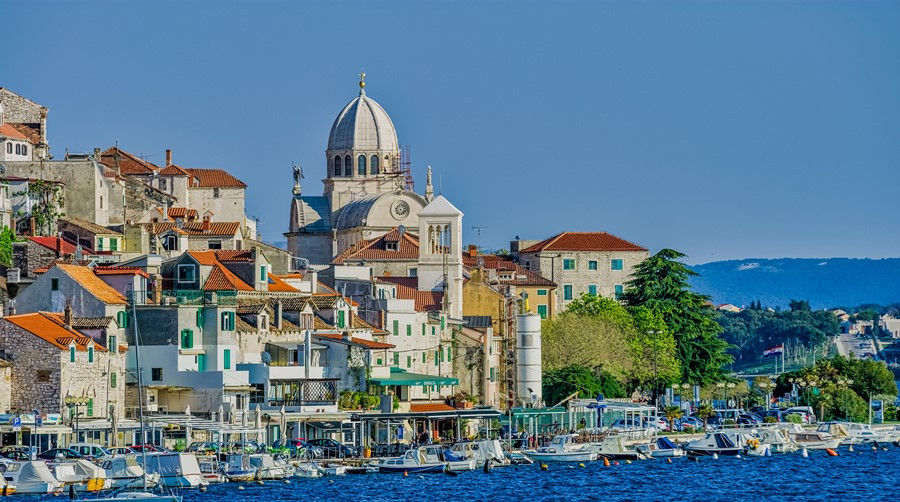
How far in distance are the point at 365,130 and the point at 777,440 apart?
228 feet

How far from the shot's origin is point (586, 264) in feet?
514

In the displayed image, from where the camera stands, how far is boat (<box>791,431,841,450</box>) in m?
111

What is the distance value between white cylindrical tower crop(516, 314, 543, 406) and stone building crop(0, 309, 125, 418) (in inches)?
1485

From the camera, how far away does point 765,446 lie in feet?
348

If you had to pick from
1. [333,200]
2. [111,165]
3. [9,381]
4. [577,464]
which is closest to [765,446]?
[577,464]

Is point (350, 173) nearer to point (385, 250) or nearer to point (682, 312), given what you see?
point (385, 250)

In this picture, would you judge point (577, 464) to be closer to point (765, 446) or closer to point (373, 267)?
point (765, 446)

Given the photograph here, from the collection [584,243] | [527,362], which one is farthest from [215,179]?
[527,362]

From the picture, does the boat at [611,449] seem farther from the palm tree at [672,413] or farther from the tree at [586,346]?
the tree at [586,346]

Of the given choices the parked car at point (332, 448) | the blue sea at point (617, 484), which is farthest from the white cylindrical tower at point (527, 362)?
the parked car at point (332, 448)

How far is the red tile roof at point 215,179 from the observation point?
148m

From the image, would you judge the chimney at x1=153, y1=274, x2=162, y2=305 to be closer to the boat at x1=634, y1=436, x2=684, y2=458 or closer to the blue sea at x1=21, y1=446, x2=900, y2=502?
the blue sea at x1=21, y1=446, x2=900, y2=502

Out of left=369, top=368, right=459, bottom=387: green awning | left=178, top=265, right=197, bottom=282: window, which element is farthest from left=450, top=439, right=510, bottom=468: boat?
left=178, top=265, right=197, bottom=282: window

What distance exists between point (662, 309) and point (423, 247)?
1942 centimetres
